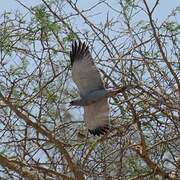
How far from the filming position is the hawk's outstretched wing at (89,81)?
3035 millimetres

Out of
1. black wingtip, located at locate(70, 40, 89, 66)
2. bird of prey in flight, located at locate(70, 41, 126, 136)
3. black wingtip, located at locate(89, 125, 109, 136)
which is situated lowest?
black wingtip, located at locate(89, 125, 109, 136)

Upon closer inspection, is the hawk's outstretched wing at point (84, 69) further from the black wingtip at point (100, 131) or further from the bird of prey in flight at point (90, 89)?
the black wingtip at point (100, 131)

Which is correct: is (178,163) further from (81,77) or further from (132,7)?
(132,7)

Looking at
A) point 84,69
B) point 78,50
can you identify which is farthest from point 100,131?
point 78,50

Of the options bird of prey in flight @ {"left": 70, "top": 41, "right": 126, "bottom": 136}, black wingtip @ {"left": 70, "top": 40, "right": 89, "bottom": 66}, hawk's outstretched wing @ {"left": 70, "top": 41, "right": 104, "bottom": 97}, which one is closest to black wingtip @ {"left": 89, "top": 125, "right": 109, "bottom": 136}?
bird of prey in flight @ {"left": 70, "top": 41, "right": 126, "bottom": 136}

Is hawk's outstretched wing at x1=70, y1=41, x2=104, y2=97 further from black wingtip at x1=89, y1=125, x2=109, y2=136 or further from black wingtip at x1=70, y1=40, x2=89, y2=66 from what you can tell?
black wingtip at x1=89, y1=125, x2=109, y2=136

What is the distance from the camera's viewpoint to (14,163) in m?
3.08

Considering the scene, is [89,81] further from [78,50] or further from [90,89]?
[78,50]

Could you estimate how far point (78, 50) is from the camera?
→ 3055mm

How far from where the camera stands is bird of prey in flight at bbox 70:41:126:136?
3031 millimetres

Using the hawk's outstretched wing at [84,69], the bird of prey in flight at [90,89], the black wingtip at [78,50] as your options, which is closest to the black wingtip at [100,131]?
the bird of prey in flight at [90,89]

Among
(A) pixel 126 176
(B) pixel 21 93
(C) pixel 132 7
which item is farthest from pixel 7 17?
(A) pixel 126 176

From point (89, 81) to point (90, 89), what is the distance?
5 centimetres

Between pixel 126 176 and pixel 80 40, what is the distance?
0.86 meters
